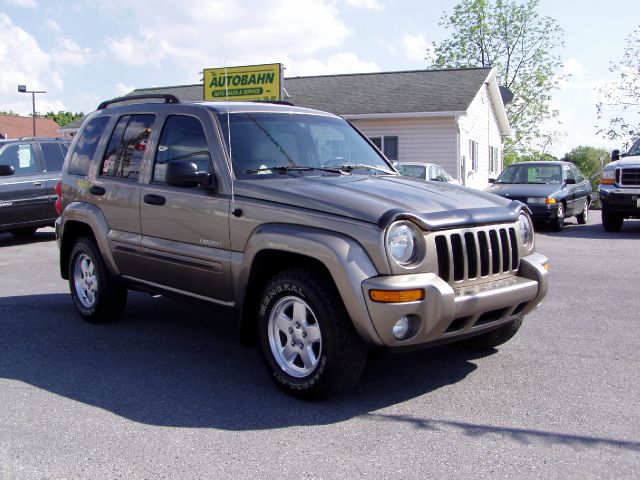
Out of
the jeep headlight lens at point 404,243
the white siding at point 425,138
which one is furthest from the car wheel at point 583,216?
the jeep headlight lens at point 404,243

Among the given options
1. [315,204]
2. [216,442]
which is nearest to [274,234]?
[315,204]

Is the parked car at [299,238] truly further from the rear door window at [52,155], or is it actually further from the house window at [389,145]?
the house window at [389,145]

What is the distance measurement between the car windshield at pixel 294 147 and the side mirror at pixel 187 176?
204 millimetres

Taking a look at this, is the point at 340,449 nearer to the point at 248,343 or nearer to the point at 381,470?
the point at 381,470

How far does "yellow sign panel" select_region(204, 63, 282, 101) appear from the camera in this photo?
79.8ft

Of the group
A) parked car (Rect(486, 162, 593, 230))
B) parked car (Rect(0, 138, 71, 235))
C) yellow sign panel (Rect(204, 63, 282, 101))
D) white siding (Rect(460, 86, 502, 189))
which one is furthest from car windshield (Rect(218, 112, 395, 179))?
white siding (Rect(460, 86, 502, 189))

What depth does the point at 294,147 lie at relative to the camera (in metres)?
5.48

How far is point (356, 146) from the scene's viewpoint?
604 centimetres

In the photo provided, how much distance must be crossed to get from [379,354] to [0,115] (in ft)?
201

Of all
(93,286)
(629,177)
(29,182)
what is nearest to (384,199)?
(93,286)

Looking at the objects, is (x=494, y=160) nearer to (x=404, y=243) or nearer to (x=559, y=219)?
(x=559, y=219)

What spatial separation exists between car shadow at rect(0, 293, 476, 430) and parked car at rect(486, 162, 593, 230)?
32.1 ft

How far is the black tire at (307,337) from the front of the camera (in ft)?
14.2

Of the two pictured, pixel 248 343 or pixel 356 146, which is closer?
pixel 248 343
